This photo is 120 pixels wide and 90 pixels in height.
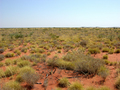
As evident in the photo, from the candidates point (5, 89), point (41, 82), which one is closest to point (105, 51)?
point (41, 82)

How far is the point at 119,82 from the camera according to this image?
12.4ft

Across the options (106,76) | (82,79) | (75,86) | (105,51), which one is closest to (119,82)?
(106,76)

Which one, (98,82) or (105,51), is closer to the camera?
(98,82)

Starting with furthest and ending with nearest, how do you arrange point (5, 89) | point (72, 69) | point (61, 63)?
point (61, 63) < point (72, 69) < point (5, 89)

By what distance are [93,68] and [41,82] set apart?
106 inches

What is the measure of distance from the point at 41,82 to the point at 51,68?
1432 mm

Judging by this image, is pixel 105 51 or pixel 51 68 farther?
pixel 105 51

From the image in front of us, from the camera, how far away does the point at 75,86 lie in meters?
3.60

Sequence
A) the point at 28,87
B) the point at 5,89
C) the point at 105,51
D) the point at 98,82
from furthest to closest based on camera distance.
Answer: the point at 105,51 < the point at 98,82 < the point at 28,87 < the point at 5,89

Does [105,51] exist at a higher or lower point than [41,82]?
higher

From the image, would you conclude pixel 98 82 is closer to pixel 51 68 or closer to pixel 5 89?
pixel 51 68

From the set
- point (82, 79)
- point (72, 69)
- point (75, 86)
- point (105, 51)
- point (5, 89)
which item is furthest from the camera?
point (105, 51)

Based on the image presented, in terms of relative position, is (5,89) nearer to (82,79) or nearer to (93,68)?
(82,79)

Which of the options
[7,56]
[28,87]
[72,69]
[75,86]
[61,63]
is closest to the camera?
[75,86]
